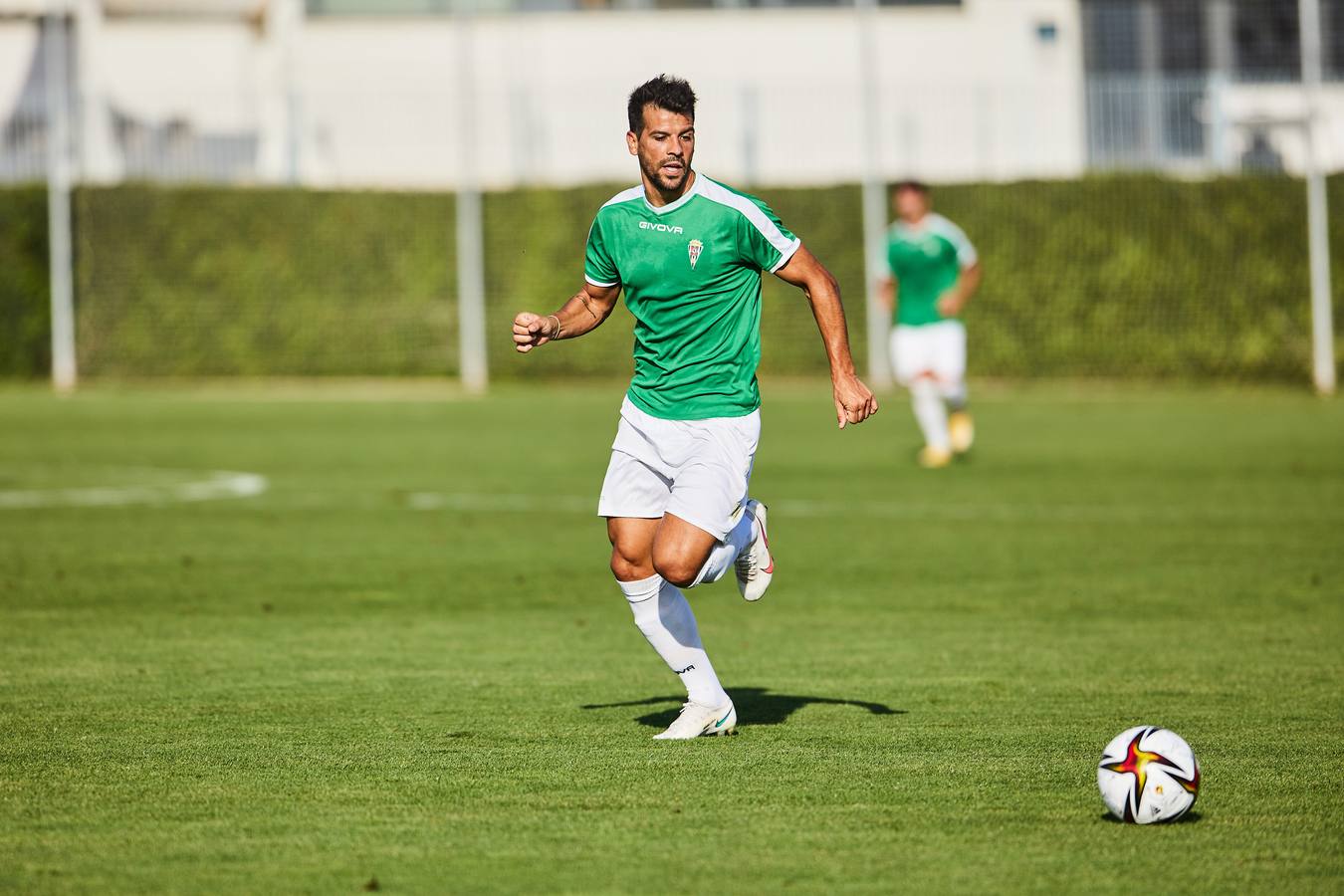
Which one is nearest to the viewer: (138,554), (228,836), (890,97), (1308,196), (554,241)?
(228,836)

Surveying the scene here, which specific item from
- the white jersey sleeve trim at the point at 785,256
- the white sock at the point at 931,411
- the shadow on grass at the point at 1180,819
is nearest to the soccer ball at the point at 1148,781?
the shadow on grass at the point at 1180,819

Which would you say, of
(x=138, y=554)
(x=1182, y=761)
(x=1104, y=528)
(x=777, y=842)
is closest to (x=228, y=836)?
(x=777, y=842)

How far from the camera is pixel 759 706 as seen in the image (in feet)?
26.2

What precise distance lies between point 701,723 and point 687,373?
129cm

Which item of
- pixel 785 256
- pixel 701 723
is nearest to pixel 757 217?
pixel 785 256

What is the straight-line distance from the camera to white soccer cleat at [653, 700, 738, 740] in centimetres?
718

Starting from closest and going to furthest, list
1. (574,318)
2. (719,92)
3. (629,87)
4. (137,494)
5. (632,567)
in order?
(632,567) → (574,318) → (137,494) → (719,92) → (629,87)

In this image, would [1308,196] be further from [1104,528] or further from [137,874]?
[137,874]

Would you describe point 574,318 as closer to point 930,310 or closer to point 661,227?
point 661,227

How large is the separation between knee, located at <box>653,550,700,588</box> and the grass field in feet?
1.95

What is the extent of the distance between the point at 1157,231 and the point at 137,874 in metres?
26.5

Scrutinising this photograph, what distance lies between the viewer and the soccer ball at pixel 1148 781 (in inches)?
228

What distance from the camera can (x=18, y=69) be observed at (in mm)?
39031

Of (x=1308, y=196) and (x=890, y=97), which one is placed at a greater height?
(x=890, y=97)
